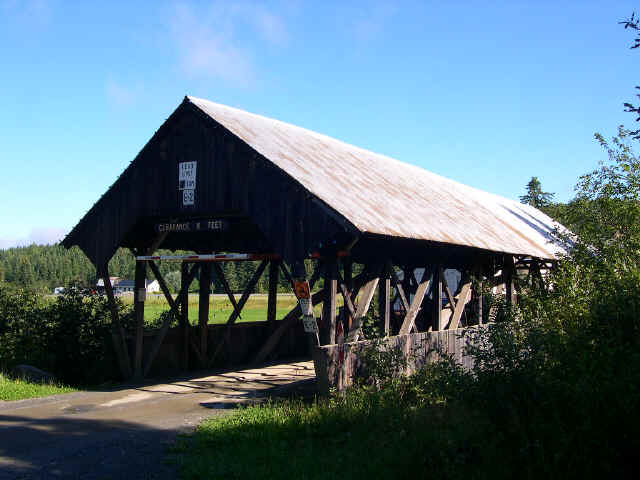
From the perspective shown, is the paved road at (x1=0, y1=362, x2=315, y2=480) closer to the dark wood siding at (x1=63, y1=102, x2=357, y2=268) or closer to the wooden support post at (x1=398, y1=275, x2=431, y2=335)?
the wooden support post at (x1=398, y1=275, x2=431, y2=335)

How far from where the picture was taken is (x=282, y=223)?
39.0 ft

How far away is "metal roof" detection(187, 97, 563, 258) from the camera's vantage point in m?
12.1

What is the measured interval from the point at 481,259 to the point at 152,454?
11.9 m

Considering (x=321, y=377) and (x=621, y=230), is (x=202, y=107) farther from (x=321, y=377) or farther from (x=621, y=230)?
(x=621, y=230)

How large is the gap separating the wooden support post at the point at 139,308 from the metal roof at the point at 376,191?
4.43 metres

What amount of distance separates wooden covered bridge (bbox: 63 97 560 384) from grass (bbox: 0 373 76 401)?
2.07 m

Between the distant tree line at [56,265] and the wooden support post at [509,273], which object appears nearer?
the wooden support post at [509,273]

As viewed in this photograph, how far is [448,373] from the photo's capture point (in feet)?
25.8

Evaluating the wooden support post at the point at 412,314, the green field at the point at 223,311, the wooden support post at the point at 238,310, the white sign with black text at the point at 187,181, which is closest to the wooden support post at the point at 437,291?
the wooden support post at the point at 412,314

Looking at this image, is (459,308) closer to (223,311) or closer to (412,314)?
(412,314)

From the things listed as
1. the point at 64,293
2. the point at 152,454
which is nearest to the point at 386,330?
the point at 152,454

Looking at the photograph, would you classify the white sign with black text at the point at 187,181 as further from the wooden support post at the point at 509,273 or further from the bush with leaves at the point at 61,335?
the wooden support post at the point at 509,273

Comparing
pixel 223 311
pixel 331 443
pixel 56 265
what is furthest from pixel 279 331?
pixel 56 265

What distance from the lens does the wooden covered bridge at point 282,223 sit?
Result: 1162 cm
